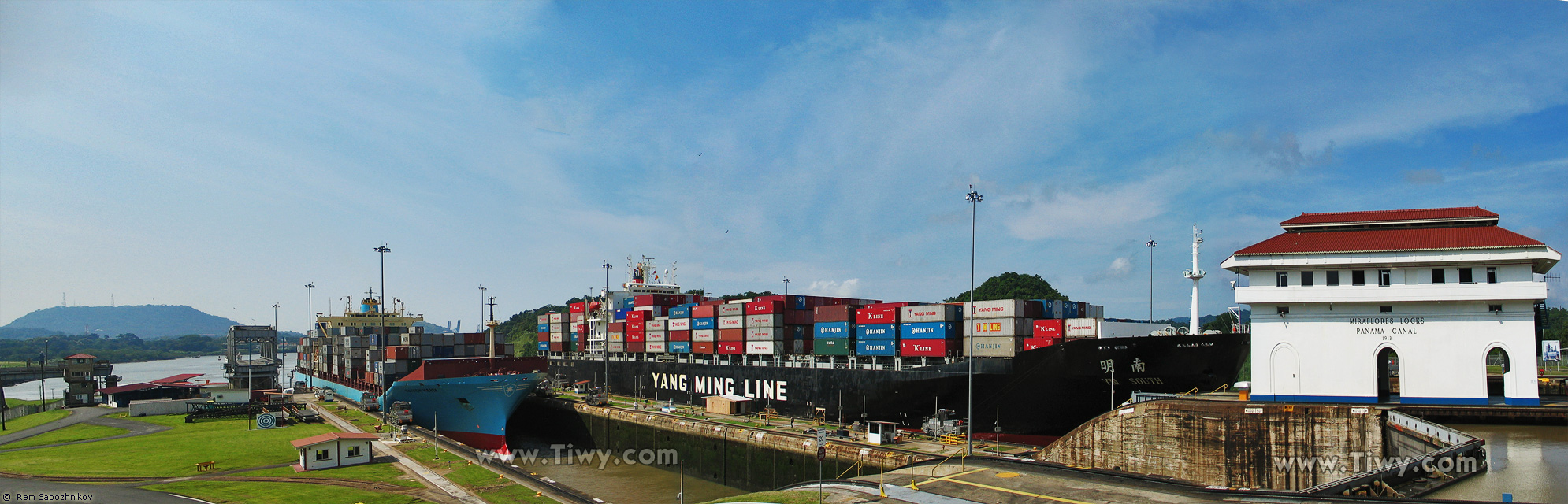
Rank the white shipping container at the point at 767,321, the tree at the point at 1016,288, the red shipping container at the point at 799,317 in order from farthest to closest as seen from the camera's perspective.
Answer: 1. the tree at the point at 1016,288
2. the red shipping container at the point at 799,317
3. the white shipping container at the point at 767,321

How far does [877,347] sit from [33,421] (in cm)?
6511

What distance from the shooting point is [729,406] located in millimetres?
45812

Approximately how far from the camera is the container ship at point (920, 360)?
103ft

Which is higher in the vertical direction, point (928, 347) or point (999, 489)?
point (928, 347)

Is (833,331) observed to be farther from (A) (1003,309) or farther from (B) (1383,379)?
(B) (1383,379)

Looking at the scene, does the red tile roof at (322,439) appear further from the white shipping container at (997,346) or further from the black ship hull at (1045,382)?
the white shipping container at (997,346)

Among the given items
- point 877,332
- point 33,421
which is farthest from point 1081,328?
point 33,421

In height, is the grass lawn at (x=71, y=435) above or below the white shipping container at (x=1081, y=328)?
below

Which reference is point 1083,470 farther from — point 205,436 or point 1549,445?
point 205,436

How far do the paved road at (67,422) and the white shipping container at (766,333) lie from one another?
43661mm

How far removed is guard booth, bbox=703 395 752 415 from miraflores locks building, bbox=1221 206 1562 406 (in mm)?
28609

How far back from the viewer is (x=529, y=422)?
60.7 metres

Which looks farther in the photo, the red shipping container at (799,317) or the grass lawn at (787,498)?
the red shipping container at (799,317)

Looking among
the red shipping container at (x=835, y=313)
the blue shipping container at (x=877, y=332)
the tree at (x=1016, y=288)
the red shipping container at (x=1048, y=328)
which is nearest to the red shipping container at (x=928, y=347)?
the blue shipping container at (x=877, y=332)
